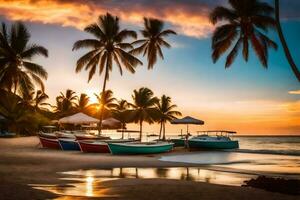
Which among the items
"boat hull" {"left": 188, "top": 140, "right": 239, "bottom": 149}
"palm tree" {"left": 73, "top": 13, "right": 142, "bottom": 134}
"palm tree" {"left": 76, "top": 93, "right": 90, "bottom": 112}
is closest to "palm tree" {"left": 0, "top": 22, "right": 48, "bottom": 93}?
"palm tree" {"left": 73, "top": 13, "right": 142, "bottom": 134}

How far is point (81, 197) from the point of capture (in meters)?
9.59

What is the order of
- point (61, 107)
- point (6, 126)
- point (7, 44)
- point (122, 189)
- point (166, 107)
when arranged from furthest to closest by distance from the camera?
point (61, 107), point (166, 107), point (6, 126), point (7, 44), point (122, 189)

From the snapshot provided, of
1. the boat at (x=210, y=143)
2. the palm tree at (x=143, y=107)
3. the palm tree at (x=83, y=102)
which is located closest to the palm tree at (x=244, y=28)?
the boat at (x=210, y=143)

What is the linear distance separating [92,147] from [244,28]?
16062 mm

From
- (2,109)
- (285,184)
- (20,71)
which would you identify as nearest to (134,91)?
(2,109)

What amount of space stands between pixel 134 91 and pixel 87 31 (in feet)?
79.1

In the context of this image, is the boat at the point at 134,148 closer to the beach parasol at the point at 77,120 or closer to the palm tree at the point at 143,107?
the beach parasol at the point at 77,120

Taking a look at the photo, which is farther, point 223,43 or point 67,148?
point 67,148

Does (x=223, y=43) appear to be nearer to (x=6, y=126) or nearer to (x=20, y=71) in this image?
(x=20, y=71)

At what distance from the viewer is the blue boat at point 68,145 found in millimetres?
32875

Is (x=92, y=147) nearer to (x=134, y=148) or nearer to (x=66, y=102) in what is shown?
(x=134, y=148)

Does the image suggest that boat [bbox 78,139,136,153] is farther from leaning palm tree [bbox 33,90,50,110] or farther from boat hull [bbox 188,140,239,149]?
leaning palm tree [bbox 33,90,50,110]

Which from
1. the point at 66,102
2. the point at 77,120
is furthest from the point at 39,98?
the point at 77,120

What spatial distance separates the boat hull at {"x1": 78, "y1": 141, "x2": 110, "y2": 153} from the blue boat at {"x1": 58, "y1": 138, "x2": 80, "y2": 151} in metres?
2.77
